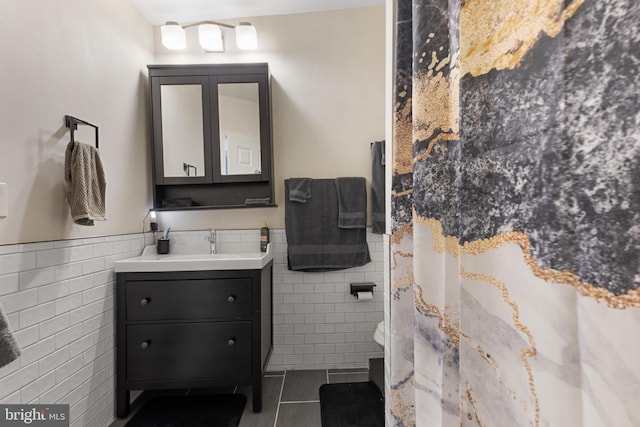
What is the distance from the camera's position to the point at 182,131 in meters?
2.11

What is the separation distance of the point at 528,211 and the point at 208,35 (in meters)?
2.40

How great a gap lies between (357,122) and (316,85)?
0.42 metres

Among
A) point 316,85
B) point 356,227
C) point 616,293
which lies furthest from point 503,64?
point 316,85

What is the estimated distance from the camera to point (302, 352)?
2.20 meters

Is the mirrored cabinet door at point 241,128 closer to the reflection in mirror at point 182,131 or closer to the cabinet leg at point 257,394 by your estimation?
the reflection in mirror at point 182,131

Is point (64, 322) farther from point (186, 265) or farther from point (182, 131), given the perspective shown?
point (182, 131)

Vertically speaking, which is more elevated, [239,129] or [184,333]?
[239,129]

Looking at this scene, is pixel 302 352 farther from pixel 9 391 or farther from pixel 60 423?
pixel 9 391

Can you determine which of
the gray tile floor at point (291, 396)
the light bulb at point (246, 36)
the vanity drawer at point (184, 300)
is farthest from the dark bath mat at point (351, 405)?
the light bulb at point (246, 36)

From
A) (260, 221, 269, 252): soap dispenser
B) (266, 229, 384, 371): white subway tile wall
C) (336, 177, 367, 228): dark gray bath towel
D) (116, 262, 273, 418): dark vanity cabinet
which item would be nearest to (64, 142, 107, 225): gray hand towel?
(116, 262, 273, 418): dark vanity cabinet

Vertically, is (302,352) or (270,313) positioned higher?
(270,313)

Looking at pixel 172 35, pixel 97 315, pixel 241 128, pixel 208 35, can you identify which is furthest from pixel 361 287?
pixel 172 35

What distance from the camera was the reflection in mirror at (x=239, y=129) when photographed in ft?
6.92

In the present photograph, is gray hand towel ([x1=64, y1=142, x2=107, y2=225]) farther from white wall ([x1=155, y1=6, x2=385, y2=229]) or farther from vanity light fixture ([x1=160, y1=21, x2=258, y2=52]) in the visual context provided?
vanity light fixture ([x1=160, y1=21, x2=258, y2=52])
